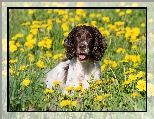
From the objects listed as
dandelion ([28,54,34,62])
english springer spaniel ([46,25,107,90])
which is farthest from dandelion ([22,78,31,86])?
dandelion ([28,54,34,62])

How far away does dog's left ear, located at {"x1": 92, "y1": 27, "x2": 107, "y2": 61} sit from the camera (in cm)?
936

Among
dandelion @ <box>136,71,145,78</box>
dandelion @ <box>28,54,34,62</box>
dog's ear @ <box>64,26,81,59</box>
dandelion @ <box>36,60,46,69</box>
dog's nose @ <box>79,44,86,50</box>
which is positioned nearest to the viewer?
dog's nose @ <box>79,44,86,50</box>

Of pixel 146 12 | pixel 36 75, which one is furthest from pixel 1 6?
pixel 146 12

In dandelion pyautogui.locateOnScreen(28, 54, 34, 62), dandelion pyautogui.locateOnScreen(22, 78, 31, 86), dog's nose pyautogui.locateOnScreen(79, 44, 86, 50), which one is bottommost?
dandelion pyautogui.locateOnScreen(22, 78, 31, 86)

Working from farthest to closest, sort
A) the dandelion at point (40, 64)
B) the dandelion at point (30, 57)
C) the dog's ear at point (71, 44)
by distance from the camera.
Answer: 1. the dandelion at point (30, 57)
2. the dandelion at point (40, 64)
3. the dog's ear at point (71, 44)

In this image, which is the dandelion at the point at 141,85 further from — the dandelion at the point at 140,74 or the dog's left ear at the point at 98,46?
the dog's left ear at the point at 98,46

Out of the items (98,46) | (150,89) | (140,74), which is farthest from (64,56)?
(150,89)

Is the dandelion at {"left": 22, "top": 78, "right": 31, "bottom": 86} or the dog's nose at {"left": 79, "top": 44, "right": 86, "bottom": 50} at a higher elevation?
the dog's nose at {"left": 79, "top": 44, "right": 86, "bottom": 50}

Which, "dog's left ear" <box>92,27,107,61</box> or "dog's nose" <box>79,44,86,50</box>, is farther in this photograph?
"dog's left ear" <box>92,27,107,61</box>

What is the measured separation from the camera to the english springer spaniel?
9297mm

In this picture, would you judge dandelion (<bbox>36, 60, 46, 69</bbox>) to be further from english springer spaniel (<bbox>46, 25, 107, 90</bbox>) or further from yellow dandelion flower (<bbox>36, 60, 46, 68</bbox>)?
english springer spaniel (<bbox>46, 25, 107, 90</bbox>)

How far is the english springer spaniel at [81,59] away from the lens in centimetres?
930

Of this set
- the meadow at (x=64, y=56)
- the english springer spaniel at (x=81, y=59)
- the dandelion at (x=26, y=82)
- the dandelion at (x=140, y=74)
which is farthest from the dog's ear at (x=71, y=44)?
the dandelion at (x=140, y=74)

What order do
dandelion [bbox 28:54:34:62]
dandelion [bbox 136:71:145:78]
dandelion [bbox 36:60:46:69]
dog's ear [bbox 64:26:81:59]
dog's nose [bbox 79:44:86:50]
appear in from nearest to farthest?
dog's nose [bbox 79:44:86:50] → dog's ear [bbox 64:26:81:59] → dandelion [bbox 136:71:145:78] → dandelion [bbox 36:60:46:69] → dandelion [bbox 28:54:34:62]
